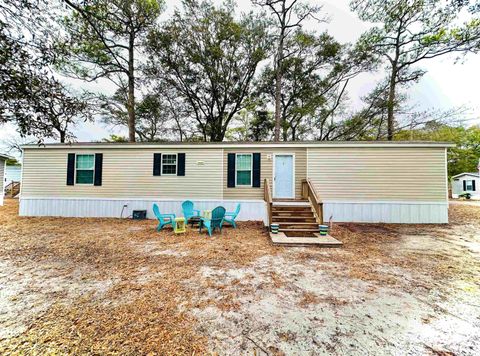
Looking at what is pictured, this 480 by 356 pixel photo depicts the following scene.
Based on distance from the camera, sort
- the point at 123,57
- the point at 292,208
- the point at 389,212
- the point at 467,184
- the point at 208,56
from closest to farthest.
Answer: the point at 292,208, the point at 389,212, the point at 123,57, the point at 208,56, the point at 467,184

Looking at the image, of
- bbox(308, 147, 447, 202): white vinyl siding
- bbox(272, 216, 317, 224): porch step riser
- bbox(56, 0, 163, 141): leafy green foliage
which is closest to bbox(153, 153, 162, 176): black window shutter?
bbox(56, 0, 163, 141): leafy green foliage

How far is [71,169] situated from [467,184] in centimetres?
3381

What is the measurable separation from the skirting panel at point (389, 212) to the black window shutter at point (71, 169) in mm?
10888

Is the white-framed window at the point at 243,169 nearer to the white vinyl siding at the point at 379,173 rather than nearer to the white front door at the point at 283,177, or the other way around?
the white front door at the point at 283,177

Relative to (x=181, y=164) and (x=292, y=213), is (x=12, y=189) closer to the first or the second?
(x=181, y=164)

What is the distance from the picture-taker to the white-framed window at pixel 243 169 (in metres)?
8.66

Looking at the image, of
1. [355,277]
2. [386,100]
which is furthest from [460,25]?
[355,277]

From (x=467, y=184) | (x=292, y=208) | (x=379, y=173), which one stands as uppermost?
(x=379, y=173)

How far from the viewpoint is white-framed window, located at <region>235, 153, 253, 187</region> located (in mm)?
8664

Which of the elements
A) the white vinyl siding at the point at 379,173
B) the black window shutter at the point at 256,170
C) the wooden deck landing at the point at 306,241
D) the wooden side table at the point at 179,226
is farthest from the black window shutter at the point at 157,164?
the white vinyl siding at the point at 379,173

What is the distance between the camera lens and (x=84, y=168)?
9.01 meters

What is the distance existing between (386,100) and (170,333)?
1636 centimetres

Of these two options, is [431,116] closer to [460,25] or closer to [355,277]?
[460,25]

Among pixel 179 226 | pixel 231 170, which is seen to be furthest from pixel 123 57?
pixel 179 226
